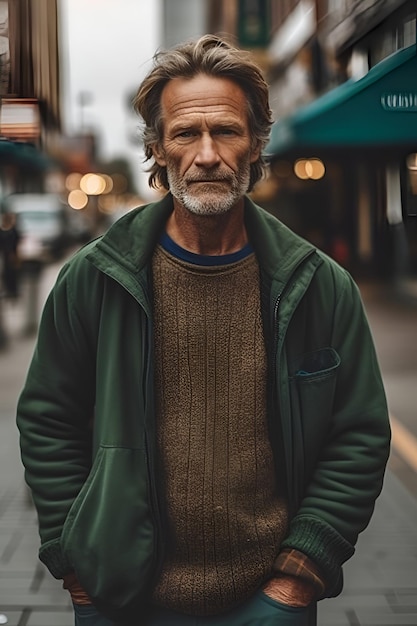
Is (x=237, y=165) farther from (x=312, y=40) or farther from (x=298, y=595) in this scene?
(x=312, y=40)

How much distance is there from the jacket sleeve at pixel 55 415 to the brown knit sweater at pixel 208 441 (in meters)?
0.21

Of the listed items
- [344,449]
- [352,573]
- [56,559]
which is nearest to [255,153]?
[344,449]

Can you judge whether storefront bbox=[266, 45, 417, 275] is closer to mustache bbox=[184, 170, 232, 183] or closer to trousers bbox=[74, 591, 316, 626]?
mustache bbox=[184, 170, 232, 183]

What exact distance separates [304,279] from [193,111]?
0.44 meters

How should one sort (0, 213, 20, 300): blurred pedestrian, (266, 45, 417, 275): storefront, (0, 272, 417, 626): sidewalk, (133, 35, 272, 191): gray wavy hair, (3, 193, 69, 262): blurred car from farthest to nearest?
(3, 193, 69, 262): blurred car < (0, 213, 20, 300): blurred pedestrian < (0, 272, 417, 626): sidewalk < (266, 45, 417, 275): storefront < (133, 35, 272, 191): gray wavy hair

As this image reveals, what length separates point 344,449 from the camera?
227 centimetres

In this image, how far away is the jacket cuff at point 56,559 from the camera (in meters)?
2.24

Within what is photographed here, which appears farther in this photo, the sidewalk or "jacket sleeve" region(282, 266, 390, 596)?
the sidewalk

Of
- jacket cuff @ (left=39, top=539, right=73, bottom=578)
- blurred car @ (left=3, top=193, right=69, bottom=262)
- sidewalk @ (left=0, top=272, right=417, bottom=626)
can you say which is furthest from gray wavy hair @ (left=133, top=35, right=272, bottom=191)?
blurred car @ (left=3, top=193, right=69, bottom=262)

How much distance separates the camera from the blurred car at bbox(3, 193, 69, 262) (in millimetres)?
29016

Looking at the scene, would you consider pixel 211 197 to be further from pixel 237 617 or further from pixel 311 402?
pixel 237 617

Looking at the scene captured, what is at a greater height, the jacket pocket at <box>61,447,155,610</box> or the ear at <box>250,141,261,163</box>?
the ear at <box>250,141,261,163</box>

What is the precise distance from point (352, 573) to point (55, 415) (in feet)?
9.38

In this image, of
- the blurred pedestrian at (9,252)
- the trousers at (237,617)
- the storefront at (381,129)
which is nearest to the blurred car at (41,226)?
the blurred pedestrian at (9,252)
